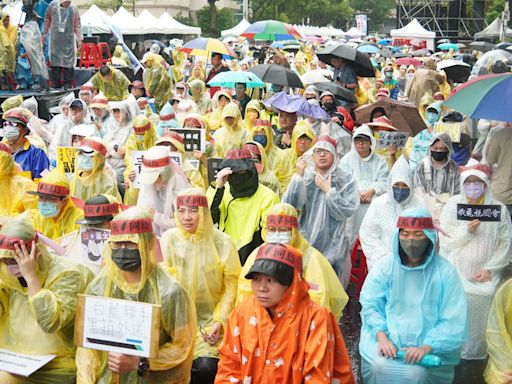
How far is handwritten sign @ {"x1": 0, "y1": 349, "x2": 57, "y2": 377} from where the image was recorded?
16.6 ft

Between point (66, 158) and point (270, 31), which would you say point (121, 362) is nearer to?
point (66, 158)

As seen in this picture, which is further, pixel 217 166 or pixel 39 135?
pixel 39 135

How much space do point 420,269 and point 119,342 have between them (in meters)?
2.01

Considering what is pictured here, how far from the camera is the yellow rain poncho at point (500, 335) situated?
5137 millimetres

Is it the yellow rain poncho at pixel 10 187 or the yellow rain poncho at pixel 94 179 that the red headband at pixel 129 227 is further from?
the yellow rain poncho at pixel 94 179

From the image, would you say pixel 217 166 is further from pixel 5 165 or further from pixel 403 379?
pixel 403 379

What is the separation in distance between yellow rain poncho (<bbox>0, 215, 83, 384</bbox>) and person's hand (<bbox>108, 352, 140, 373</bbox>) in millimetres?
461

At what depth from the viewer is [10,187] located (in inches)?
326

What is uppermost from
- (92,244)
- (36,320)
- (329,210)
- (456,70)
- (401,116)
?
(456,70)

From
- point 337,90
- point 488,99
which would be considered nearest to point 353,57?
point 337,90

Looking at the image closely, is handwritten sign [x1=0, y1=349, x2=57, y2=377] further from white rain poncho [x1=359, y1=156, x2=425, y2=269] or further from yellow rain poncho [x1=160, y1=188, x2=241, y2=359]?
white rain poncho [x1=359, y1=156, x2=425, y2=269]

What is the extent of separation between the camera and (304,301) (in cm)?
481

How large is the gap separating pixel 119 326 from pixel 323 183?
340cm

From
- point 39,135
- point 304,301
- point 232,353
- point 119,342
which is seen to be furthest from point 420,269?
point 39,135
